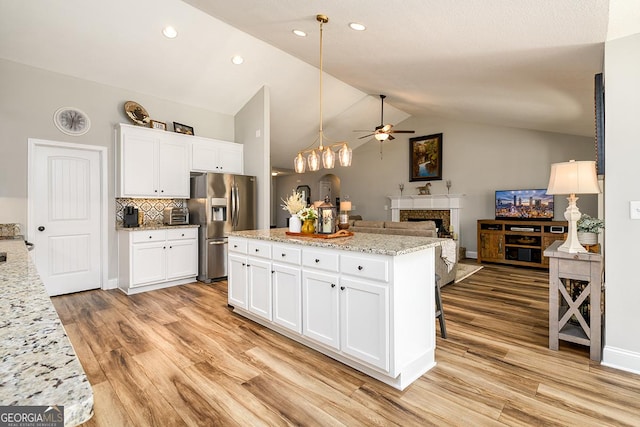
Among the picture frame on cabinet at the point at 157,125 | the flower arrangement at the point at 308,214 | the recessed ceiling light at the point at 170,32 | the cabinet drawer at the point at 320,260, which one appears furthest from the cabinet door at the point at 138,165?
the cabinet drawer at the point at 320,260

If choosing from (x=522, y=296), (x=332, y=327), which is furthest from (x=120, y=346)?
(x=522, y=296)

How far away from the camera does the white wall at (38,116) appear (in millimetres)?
3902

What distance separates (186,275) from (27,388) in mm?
4748

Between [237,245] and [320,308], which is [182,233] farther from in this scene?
[320,308]

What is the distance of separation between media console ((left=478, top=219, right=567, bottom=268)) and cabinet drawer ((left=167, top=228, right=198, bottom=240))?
543 cm


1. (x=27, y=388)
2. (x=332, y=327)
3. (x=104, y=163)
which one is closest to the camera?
(x=27, y=388)

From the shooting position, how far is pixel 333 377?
2.29 m

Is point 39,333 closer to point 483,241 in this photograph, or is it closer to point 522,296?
point 522,296

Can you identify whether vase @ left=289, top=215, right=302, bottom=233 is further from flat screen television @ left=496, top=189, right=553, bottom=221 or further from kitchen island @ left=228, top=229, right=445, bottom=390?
flat screen television @ left=496, top=189, right=553, bottom=221

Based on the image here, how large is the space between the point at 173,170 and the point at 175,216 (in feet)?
2.33

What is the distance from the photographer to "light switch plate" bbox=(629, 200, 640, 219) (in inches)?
89.6

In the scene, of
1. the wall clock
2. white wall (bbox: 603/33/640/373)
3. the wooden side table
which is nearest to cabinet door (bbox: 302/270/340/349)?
the wooden side table

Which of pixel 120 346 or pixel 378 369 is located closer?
pixel 378 369

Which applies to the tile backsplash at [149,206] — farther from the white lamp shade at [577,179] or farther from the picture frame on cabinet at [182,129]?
the white lamp shade at [577,179]
